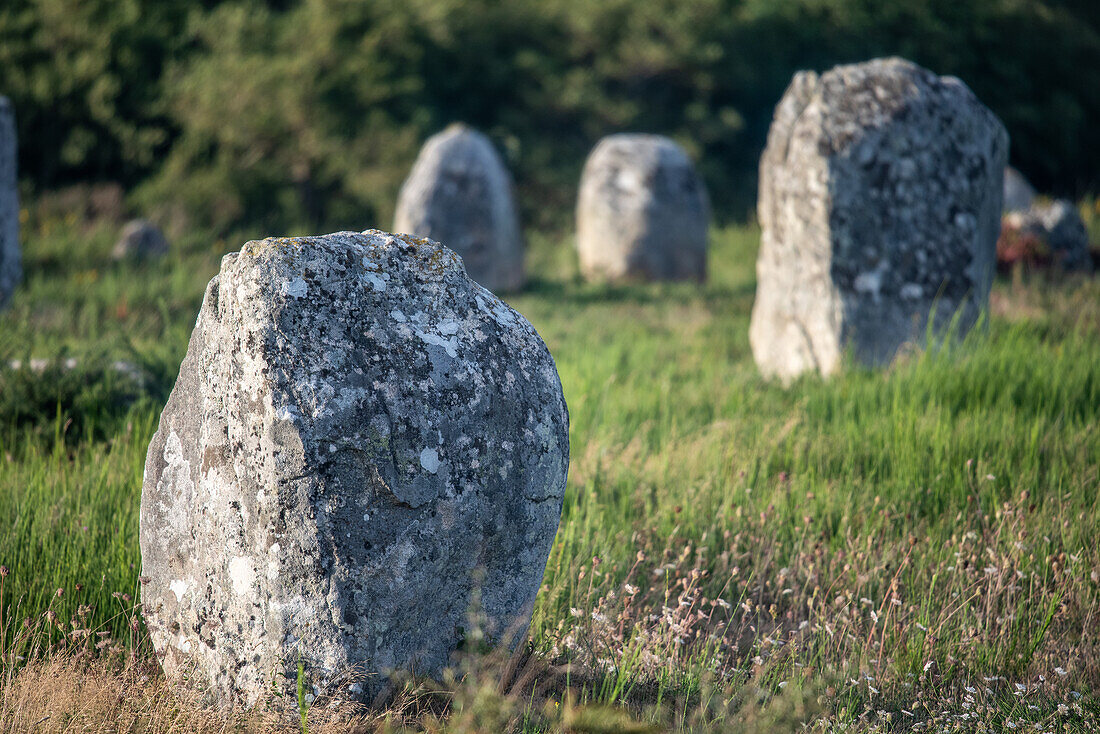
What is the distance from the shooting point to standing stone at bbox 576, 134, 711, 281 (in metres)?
10.5

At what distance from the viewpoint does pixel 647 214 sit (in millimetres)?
10430

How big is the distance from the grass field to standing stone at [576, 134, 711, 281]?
4998mm

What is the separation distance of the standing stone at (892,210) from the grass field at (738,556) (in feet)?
1.36

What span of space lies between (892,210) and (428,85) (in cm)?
1190

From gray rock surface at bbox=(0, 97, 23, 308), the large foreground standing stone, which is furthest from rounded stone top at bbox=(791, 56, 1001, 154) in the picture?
gray rock surface at bbox=(0, 97, 23, 308)

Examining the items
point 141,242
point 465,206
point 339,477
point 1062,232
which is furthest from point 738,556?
point 141,242

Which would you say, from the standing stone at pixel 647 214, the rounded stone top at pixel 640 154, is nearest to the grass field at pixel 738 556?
the standing stone at pixel 647 214

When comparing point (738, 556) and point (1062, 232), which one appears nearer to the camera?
point (738, 556)

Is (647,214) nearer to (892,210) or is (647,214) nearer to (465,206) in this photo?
(465,206)

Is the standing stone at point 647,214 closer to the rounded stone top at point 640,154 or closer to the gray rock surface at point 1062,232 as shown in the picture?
the rounded stone top at point 640,154

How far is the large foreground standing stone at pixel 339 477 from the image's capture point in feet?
6.46

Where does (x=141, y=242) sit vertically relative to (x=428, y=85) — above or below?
below

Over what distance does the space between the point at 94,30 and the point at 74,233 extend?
19.7 ft

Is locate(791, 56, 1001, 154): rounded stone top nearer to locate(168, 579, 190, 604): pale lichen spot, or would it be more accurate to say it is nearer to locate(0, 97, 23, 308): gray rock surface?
locate(168, 579, 190, 604): pale lichen spot
